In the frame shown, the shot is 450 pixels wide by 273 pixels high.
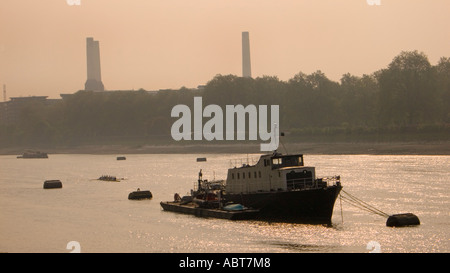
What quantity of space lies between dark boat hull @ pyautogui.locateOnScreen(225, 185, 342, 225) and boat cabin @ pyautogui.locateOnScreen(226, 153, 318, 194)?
91 centimetres

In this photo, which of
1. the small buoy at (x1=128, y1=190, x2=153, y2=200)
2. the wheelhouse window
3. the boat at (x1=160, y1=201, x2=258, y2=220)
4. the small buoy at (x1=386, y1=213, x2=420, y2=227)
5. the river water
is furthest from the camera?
the small buoy at (x1=128, y1=190, x2=153, y2=200)

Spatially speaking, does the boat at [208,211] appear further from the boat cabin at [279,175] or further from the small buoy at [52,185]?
the small buoy at [52,185]

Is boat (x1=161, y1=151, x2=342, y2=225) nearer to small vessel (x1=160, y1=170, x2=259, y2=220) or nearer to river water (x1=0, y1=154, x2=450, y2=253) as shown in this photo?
small vessel (x1=160, y1=170, x2=259, y2=220)

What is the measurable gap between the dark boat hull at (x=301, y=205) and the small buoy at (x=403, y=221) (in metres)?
5.60

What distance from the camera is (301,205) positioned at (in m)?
68.5

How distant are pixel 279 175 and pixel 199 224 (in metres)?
9.01

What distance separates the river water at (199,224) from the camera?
58812 mm

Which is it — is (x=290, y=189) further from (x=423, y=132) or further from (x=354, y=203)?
(x=423, y=132)

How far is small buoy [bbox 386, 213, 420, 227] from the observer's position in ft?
211

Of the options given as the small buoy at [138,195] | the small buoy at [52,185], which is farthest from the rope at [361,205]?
the small buoy at [52,185]

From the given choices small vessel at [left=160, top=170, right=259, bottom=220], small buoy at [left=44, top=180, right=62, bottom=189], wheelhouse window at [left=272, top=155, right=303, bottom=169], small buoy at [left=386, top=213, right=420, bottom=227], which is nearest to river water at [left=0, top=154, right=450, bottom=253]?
small buoy at [left=386, top=213, right=420, bottom=227]

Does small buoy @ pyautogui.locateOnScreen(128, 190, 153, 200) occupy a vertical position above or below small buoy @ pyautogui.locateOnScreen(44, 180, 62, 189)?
below
